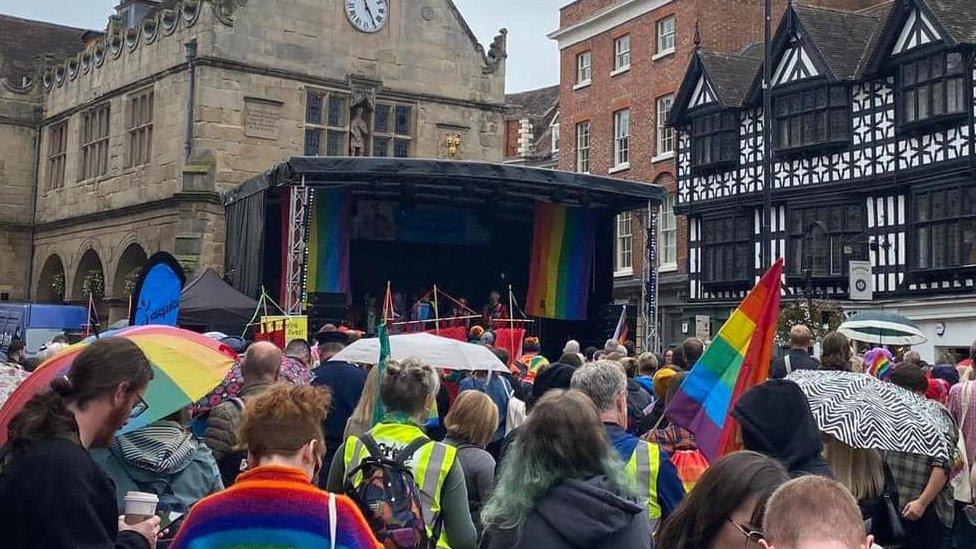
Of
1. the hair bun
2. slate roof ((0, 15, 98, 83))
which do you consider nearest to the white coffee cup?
the hair bun

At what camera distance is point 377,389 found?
620 cm

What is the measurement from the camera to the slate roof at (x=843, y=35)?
2772 centimetres

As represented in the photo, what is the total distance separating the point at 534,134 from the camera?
48219 mm

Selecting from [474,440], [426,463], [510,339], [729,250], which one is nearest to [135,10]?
[729,250]

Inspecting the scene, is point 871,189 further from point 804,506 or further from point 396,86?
point 804,506

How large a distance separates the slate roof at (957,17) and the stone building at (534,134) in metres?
19.8

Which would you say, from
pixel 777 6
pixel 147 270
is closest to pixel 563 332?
pixel 147 270

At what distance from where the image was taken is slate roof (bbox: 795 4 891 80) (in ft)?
90.9

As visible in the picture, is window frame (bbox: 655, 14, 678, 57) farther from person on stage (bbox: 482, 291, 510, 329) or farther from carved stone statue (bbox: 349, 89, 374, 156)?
person on stage (bbox: 482, 291, 510, 329)

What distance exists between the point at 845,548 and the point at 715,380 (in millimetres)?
4031

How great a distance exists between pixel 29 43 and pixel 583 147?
1906 cm


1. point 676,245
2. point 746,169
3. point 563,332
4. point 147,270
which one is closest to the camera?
point 147,270

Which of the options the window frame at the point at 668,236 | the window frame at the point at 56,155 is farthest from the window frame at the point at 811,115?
the window frame at the point at 56,155

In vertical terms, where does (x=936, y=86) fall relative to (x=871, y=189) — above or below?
above
